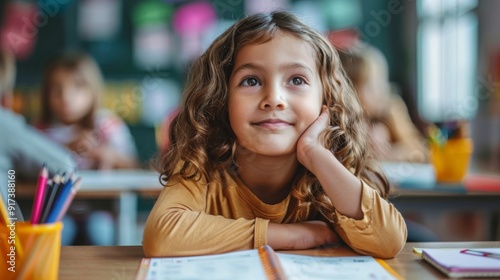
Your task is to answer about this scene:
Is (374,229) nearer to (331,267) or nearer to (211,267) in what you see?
(331,267)

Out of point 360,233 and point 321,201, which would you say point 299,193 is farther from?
point 360,233

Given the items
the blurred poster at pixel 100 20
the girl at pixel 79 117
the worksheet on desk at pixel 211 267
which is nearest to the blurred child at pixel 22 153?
the girl at pixel 79 117

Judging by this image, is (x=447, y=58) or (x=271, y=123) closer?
(x=271, y=123)

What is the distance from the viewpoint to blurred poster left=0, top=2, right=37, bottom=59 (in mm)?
5086

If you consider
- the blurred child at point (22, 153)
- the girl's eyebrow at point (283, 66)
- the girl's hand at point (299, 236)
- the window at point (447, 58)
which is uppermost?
the window at point (447, 58)

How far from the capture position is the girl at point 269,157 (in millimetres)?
913

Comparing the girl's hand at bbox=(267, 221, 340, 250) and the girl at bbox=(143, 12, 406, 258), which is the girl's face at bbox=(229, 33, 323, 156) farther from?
the girl's hand at bbox=(267, 221, 340, 250)

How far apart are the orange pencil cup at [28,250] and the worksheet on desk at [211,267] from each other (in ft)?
0.46

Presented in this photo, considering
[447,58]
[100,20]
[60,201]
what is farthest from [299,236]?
[100,20]

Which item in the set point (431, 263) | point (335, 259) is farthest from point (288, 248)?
point (431, 263)

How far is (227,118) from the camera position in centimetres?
115

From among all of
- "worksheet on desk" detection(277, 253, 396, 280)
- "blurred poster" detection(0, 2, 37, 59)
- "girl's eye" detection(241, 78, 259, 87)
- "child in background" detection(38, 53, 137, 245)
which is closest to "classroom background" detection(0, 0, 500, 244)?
"blurred poster" detection(0, 2, 37, 59)

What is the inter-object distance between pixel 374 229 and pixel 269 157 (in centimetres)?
28

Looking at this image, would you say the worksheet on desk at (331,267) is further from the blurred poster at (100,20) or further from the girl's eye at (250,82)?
the blurred poster at (100,20)
